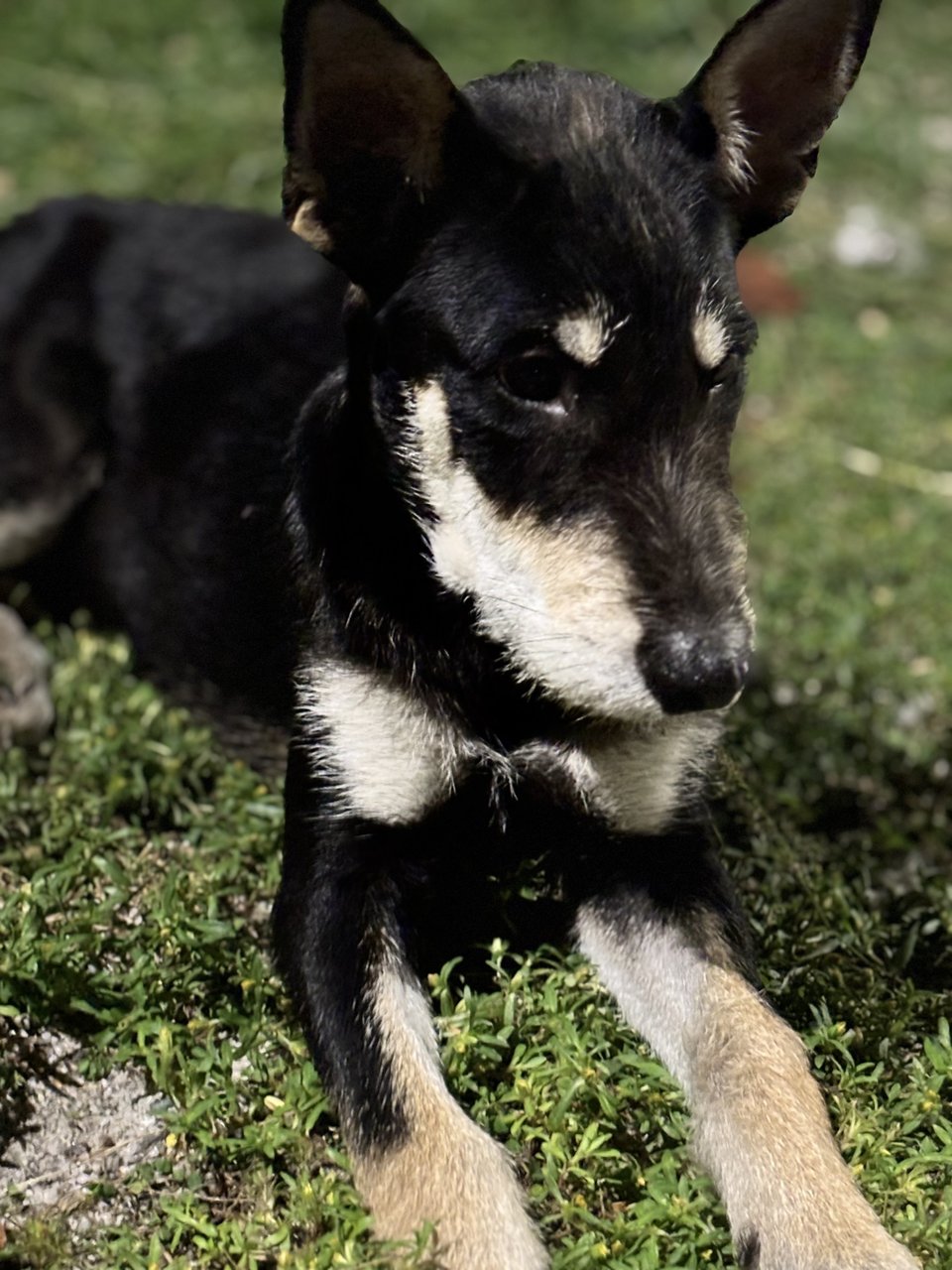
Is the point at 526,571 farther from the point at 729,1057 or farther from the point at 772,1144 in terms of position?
the point at 772,1144

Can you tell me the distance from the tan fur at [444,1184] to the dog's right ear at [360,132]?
157cm

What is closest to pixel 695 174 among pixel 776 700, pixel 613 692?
pixel 613 692

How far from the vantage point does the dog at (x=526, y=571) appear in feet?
9.15

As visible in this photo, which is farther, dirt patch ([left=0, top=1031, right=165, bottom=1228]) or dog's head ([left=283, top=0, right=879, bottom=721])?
dirt patch ([left=0, top=1031, right=165, bottom=1228])

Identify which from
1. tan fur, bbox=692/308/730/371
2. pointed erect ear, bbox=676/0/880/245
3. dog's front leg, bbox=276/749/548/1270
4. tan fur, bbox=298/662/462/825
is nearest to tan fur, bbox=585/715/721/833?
tan fur, bbox=298/662/462/825

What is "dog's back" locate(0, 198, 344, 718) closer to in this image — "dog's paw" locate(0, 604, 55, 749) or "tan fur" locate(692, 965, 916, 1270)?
"dog's paw" locate(0, 604, 55, 749)

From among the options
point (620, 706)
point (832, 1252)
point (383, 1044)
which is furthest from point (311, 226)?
point (832, 1252)

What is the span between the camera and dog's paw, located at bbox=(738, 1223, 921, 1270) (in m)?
2.69

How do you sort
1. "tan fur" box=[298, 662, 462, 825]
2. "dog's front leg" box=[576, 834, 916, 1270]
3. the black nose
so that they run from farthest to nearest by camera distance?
"tan fur" box=[298, 662, 462, 825], "dog's front leg" box=[576, 834, 916, 1270], the black nose

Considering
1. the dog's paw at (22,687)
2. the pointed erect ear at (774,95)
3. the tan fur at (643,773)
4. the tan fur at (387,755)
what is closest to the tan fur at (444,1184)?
the tan fur at (387,755)

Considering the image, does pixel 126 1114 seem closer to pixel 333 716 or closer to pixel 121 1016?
pixel 121 1016

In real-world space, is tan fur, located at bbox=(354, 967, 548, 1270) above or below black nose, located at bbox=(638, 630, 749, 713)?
below

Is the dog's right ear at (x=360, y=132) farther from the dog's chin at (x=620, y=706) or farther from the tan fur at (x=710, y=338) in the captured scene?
the dog's chin at (x=620, y=706)

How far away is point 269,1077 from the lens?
315 centimetres
